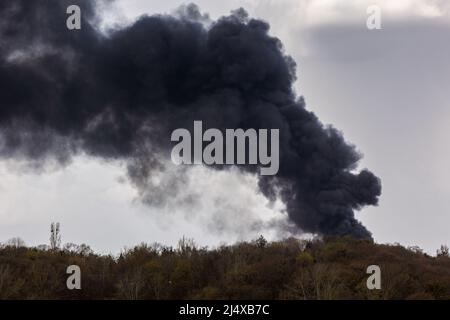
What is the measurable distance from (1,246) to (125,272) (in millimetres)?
21583

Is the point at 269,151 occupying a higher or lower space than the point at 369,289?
higher

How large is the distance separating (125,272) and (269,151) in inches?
1122

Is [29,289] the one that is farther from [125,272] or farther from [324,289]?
[324,289]

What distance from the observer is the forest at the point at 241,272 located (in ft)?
195

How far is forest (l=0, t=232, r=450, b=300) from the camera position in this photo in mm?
59406

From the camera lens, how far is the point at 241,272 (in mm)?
66125

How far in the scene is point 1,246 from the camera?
293 feet

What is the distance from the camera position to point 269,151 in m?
95.7

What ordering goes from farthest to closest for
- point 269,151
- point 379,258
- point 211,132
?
point 211,132, point 269,151, point 379,258

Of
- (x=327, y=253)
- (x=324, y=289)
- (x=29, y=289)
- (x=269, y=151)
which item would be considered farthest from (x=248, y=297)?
(x=269, y=151)

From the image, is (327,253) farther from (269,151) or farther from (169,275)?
(269,151)
